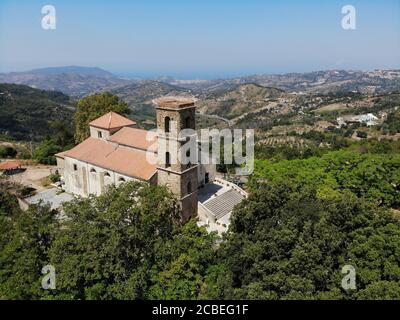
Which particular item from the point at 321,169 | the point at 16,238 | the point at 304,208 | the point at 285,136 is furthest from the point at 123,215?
the point at 285,136

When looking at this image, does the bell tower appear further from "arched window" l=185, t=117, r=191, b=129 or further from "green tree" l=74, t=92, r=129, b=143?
"green tree" l=74, t=92, r=129, b=143

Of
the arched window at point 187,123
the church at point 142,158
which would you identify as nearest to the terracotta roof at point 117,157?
the church at point 142,158

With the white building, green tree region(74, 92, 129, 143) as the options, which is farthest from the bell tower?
the white building

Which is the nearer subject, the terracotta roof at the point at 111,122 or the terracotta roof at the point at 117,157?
the terracotta roof at the point at 117,157

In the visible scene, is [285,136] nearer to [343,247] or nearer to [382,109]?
[382,109]

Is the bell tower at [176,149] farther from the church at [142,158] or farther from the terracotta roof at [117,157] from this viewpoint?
the terracotta roof at [117,157]

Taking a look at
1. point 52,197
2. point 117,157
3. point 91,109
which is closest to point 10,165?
point 91,109
